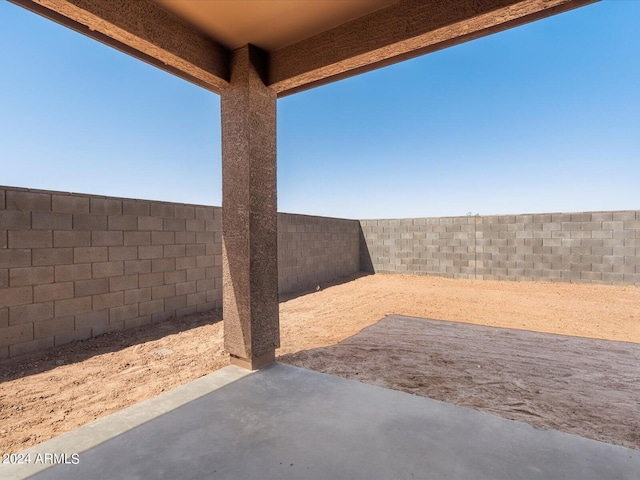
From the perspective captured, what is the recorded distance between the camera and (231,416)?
1.75 m

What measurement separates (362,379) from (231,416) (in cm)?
114

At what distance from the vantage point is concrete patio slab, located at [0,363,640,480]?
129cm

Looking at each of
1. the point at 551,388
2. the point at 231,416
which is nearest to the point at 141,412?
the point at 231,416

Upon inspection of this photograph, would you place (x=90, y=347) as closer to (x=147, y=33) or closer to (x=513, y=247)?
(x=147, y=33)

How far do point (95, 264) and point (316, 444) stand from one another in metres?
3.52

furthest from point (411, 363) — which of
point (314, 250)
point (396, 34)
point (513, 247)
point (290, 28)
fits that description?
point (513, 247)

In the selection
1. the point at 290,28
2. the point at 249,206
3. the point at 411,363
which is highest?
the point at 290,28

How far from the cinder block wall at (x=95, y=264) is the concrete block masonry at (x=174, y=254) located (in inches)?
0.4

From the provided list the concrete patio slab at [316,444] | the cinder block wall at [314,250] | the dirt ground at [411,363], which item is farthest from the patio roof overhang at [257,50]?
→ the cinder block wall at [314,250]

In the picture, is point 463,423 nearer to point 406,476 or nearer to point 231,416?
point 406,476

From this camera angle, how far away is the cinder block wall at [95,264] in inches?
111

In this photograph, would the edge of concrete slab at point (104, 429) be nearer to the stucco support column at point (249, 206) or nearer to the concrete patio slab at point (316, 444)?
the concrete patio slab at point (316, 444)

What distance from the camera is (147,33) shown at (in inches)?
70.6

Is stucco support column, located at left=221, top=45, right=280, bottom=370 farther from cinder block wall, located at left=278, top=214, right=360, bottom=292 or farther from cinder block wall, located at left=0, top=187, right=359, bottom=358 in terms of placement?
cinder block wall, located at left=278, top=214, right=360, bottom=292
